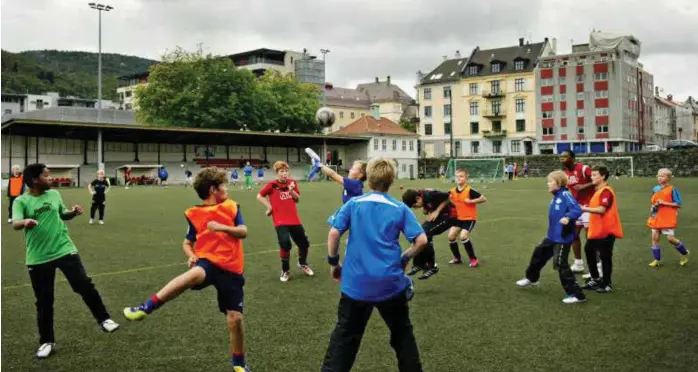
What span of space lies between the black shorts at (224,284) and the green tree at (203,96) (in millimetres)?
71545

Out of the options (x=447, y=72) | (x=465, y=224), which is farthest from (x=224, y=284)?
(x=447, y=72)

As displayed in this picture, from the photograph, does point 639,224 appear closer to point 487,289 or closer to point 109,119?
point 487,289

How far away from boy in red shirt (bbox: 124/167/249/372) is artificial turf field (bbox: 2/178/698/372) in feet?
1.94

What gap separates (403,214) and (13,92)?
4958 inches

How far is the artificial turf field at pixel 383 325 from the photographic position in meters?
5.80

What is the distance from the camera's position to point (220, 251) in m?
5.36

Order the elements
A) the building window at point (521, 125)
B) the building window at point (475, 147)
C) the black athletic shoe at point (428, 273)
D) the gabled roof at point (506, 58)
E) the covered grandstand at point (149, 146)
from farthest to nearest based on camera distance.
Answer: the building window at point (475, 147) < the building window at point (521, 125) < the gabled roof at point (506, 58) < the covered grandstand at point (149, 146) < the black athletic shoe at point (428, 273)

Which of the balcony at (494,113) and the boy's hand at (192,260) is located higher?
the balcony at (494,113)

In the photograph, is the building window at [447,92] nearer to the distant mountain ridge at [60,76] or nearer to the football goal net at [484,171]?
the football goal net at [484,171]

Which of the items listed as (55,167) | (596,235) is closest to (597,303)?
(596,235)

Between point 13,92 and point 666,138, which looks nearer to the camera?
point 666,138

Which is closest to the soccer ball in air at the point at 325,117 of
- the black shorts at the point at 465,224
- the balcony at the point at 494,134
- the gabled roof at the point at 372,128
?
the black shorts at the point at 465,224

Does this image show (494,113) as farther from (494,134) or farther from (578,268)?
(578,268)

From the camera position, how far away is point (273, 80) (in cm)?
8575
